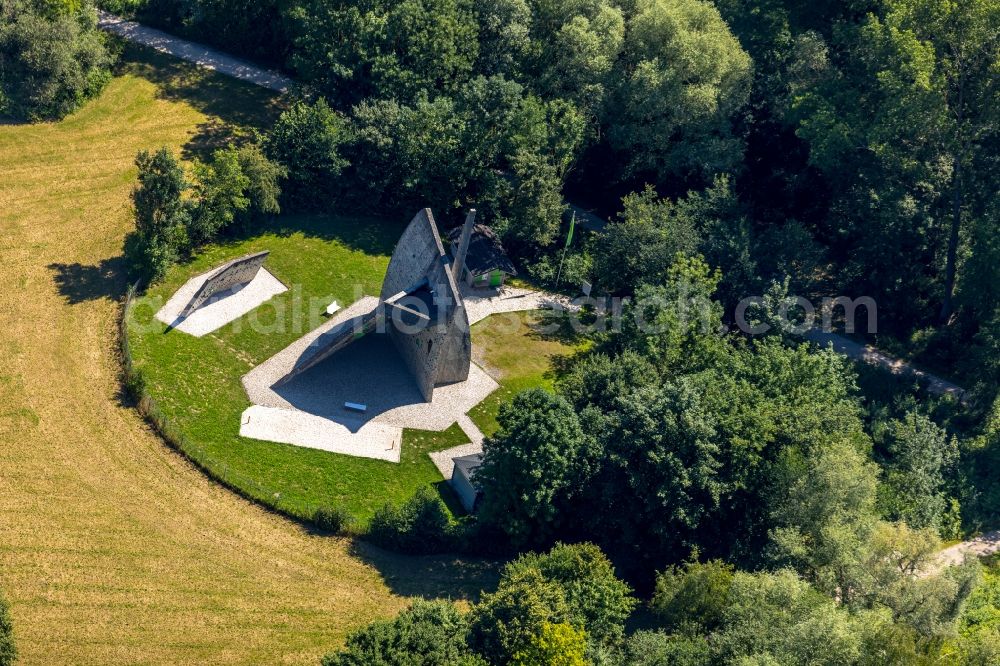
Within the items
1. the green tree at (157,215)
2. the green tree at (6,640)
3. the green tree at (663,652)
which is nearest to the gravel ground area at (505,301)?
the green tree at (157,215)

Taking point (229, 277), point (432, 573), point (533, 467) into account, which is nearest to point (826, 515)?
point (533, 467)

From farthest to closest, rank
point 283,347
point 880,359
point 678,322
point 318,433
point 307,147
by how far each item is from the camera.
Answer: point 307,147 → point 880,359 → point 283,347 → point 678,322 → point 318,433

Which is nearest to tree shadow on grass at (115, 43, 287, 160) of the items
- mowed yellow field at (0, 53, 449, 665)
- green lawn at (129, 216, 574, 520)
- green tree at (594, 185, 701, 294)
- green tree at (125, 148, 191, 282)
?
green lawn at (129, 216, 574, 520)

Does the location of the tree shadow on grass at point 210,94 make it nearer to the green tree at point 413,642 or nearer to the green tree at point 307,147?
the green tree at point 307,147

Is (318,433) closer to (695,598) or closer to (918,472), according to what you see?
(695,598)

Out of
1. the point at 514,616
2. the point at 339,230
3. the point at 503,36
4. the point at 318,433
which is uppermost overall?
the point at 503,36

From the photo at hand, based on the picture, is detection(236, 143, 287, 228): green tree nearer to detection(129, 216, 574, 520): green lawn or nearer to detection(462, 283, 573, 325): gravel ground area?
detection(129, 216, 574, 520): green lawn
